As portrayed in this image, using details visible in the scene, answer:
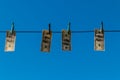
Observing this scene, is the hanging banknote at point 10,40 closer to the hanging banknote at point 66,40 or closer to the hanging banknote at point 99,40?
the hanging banknote at point 66,40

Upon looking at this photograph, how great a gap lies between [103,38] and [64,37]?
1420 millimetres

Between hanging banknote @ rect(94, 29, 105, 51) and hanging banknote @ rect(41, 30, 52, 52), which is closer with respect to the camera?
hanging banknote @ rect(94, 29, 105, 51)

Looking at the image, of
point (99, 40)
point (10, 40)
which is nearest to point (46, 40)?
point (10, 40)

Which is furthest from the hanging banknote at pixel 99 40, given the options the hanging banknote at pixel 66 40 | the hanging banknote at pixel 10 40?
the hanging banknote at pixel 10 40

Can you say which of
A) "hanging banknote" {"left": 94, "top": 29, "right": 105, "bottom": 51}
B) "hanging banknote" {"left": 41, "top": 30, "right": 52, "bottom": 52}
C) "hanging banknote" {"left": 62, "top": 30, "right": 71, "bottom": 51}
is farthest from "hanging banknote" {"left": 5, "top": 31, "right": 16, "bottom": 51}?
"hanging banknote" {"left": 94, "top": 29, "right": 105, "bottom": 51}

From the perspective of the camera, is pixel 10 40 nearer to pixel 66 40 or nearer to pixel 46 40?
pixel 46 40

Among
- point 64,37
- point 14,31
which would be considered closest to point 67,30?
point 64,37

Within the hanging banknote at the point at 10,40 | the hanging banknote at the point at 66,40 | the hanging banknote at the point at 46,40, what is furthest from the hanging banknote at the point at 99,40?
the hanging banknote at the point at 10,40

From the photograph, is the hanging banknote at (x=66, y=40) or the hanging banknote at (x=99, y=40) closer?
the hanging banknote at (x=99, y=40)

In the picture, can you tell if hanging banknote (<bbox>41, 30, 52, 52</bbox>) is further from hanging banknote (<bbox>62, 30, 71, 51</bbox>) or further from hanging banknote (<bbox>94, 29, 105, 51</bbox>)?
hanging banknote (<bbox>94, 29, 105, 51</bbox>)

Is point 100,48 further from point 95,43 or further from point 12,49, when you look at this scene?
point 12,49

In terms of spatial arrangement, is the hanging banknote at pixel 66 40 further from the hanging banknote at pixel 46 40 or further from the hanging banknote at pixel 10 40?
the hanging banknote at pixel 10 40

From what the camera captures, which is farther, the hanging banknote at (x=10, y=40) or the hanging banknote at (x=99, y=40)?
the hanging banknote at (x=10, y=40)

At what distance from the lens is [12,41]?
18.6 m
